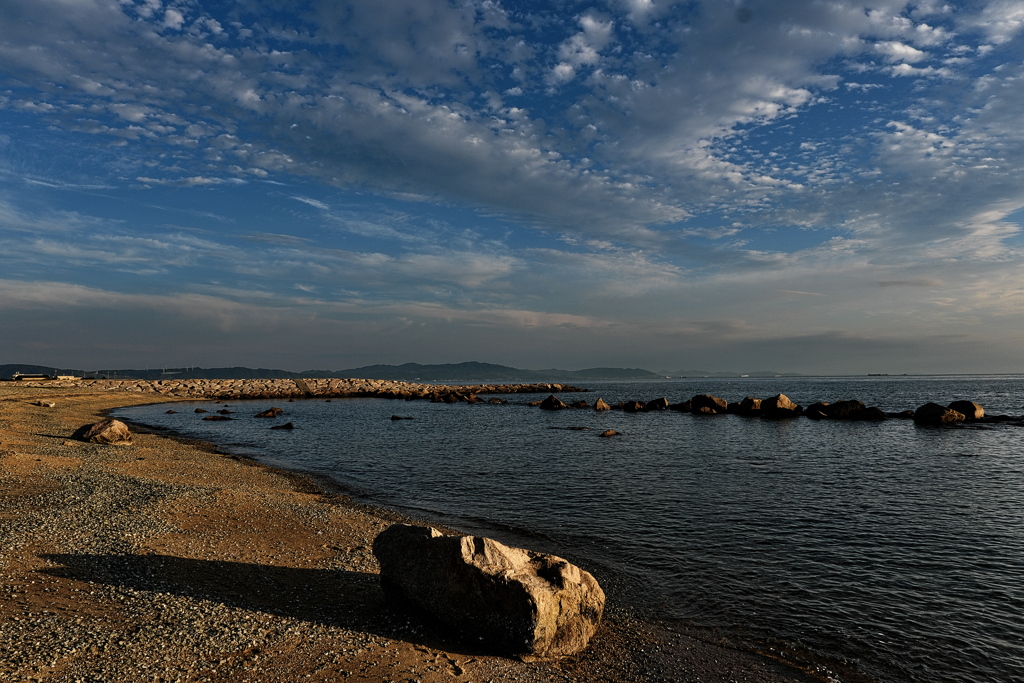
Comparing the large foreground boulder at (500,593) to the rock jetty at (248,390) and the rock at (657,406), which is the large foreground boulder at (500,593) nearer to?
the rock at (657,406)

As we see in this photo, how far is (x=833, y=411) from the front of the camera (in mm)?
63688

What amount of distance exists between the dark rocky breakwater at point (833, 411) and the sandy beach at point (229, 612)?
197 ft

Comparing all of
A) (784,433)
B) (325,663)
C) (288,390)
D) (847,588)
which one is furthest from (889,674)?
(288,390)

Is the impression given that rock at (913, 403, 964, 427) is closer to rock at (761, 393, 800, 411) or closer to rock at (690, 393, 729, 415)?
rock at (761, 393, 800, 411)

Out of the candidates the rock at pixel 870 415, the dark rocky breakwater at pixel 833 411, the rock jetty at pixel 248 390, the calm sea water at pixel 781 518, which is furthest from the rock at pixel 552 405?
the rock at pixel 870 415

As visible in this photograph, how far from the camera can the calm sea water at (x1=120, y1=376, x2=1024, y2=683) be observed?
37.0 feet

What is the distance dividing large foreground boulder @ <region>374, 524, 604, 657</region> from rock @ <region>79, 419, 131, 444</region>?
1303 inches

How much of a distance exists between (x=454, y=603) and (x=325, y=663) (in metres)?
2.34

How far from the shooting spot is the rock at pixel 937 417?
181 ft

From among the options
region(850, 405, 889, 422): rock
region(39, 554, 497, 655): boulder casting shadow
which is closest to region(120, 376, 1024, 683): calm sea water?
region(39, 554, 497, 655): boulder casting shadow

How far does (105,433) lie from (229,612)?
102ft

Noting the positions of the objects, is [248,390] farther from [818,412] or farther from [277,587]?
[277,587]

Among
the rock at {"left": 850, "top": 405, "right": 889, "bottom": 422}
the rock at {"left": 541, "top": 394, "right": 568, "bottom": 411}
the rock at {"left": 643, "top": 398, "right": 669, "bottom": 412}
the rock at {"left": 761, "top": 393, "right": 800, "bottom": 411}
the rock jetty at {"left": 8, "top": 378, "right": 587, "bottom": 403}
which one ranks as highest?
the rock at {"left": 761, "top": 393, "right": 800, "bottom": 411}

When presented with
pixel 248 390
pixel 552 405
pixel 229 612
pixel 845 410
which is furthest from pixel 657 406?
pixel 248 390
